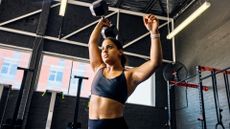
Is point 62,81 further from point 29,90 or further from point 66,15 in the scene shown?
point 66,15

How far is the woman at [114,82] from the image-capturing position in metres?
1.27

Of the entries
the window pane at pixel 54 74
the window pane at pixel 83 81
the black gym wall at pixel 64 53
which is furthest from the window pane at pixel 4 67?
the window pane at pixel 83 81

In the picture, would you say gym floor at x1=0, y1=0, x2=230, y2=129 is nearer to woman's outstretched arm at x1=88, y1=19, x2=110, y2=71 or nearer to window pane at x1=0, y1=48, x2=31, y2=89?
window pane at x1=0, y1=48, x2=31, y2=89

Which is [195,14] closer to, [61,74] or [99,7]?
[61,74]

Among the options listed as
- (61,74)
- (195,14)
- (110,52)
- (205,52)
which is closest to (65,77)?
(61,74)

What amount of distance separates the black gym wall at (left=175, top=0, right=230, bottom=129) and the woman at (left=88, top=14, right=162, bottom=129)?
13.9 feet

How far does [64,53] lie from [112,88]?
5.28 meters

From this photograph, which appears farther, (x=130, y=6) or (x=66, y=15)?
(x=130, y=6)

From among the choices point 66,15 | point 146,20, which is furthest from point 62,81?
point 146,20

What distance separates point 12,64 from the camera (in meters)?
5.96

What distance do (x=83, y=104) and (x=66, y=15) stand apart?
2527 mm

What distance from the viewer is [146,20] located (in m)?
1.48

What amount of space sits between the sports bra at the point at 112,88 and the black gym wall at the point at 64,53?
4.61 meters

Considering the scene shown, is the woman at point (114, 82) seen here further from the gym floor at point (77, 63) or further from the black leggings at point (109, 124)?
the gym floor at point (77, 63)
